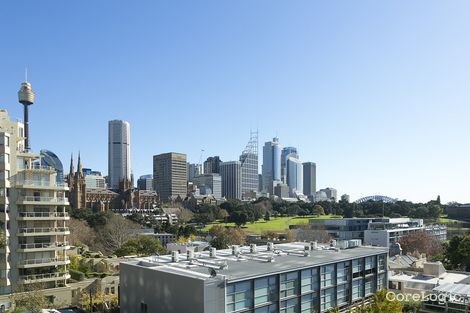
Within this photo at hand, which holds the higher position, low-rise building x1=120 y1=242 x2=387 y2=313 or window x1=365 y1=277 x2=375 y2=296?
low-rise building x1=120 y1=242 x2=387 y2=313

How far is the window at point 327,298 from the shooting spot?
38500mm

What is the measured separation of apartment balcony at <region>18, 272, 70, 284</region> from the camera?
156ft

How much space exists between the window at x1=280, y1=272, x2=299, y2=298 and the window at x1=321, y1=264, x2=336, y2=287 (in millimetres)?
4084

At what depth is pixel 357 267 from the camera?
43188 mm

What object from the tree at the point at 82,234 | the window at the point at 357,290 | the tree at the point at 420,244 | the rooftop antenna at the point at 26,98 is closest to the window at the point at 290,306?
the window at the point at 357,290

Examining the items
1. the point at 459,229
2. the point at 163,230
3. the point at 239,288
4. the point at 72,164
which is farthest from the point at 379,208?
the point at 239,288

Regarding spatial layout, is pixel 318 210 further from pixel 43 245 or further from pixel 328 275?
pixel 43 245

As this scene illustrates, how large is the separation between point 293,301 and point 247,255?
833cm

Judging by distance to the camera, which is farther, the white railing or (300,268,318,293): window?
the white railing

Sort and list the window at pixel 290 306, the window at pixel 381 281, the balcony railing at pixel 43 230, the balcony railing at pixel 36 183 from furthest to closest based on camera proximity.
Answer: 1. the balcony railing at pixel 36 183
2. the balcony railing at pixel 43 230
3. the window at pixel 381 281
4. the window at pixel 290 306

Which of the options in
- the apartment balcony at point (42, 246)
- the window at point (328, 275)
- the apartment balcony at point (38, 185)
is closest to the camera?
the window at point (328, 275)

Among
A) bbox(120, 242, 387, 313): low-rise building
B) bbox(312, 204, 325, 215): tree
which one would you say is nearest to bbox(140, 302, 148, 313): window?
bbox(120, 242, 387, 313): low-rise building

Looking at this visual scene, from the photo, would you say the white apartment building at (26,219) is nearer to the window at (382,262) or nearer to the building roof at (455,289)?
the window at (382,262)

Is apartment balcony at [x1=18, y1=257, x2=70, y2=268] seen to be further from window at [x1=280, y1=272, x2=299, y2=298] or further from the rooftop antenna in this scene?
the rooftop antenna
